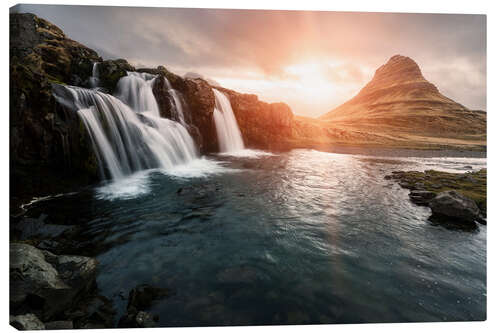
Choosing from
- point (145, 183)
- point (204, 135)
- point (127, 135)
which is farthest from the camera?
point (204, 135)

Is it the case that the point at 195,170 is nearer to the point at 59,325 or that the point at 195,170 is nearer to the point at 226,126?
the point at 59,325

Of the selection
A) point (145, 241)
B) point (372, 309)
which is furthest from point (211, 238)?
point (372, 309)

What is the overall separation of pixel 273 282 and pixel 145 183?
8.97 metres

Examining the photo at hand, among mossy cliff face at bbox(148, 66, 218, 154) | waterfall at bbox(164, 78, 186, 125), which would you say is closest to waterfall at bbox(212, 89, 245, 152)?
mossy cliff face at bbox(148, 66, 218, 154)

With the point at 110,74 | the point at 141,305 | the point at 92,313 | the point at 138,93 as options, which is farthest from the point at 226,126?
the point at 92,313

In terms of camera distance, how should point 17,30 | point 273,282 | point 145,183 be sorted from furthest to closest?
1. point 145,183
2. point 17,30
3. point 273,282

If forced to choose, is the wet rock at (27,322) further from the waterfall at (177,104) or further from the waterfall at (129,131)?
the waterfall at (177,104)

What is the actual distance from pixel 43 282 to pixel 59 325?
79 centimetres

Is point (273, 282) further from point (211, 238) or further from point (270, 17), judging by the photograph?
point (270, 17)

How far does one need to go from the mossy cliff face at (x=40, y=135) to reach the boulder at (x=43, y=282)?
3436 mm

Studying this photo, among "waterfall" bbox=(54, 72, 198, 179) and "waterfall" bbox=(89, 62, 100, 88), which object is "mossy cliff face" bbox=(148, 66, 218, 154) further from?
"waterfall" bbox=(89, 62, 100, 88)

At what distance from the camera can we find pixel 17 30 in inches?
207

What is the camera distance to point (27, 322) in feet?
12.1

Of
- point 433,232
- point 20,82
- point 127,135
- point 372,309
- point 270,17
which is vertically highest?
point 270,17
